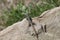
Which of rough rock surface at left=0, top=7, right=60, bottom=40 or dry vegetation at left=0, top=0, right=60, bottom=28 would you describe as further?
dry vegetation at left=0, top=0, right=60, bottom=28

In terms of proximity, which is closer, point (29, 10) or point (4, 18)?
point (29, 10)

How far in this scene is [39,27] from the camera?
220 centimetres

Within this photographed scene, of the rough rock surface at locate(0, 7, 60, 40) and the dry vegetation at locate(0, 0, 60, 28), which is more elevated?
the dry vegetation at locate(0, 0, 60, 28)

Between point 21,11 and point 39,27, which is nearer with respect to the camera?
point 39,27

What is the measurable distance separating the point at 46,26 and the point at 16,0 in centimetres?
249

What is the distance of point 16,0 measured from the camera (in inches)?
182

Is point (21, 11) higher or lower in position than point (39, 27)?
higher

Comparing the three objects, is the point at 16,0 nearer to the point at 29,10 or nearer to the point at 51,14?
the point at 29,10

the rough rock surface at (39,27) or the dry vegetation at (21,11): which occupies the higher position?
the dry vegetation at (21,11)

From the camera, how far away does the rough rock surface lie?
212cm

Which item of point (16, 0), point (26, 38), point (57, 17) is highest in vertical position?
point (16, 0)

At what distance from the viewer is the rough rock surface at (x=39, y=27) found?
6.94 ft

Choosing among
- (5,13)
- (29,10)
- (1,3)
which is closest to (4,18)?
(5,13)

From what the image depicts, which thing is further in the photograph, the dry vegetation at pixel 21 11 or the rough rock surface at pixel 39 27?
the dry vegetation at pixel 21 11
